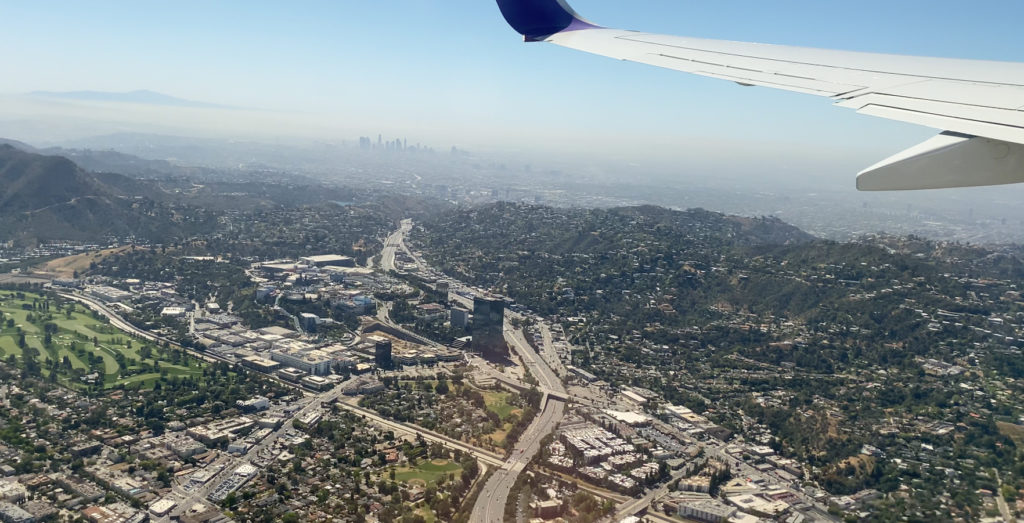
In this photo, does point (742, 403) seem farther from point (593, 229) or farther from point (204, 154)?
point (204, 154)

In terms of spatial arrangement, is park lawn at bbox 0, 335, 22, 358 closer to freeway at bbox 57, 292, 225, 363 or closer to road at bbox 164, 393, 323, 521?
freeway at bbox 57, 292, 225, 363

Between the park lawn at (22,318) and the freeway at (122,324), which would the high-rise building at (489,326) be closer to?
the freeway at (122,324)

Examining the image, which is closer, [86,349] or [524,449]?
[524,449]

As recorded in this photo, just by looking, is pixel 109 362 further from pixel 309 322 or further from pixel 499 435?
pixel 499 435

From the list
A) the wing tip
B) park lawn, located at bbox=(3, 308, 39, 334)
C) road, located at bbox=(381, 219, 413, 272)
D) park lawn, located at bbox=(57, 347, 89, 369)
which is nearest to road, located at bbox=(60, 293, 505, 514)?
park lawn, located at bbox=(57, 347, 89, 369)

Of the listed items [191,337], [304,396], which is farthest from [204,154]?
[304,396]

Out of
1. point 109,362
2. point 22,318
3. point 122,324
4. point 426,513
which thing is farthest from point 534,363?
point 22,318
